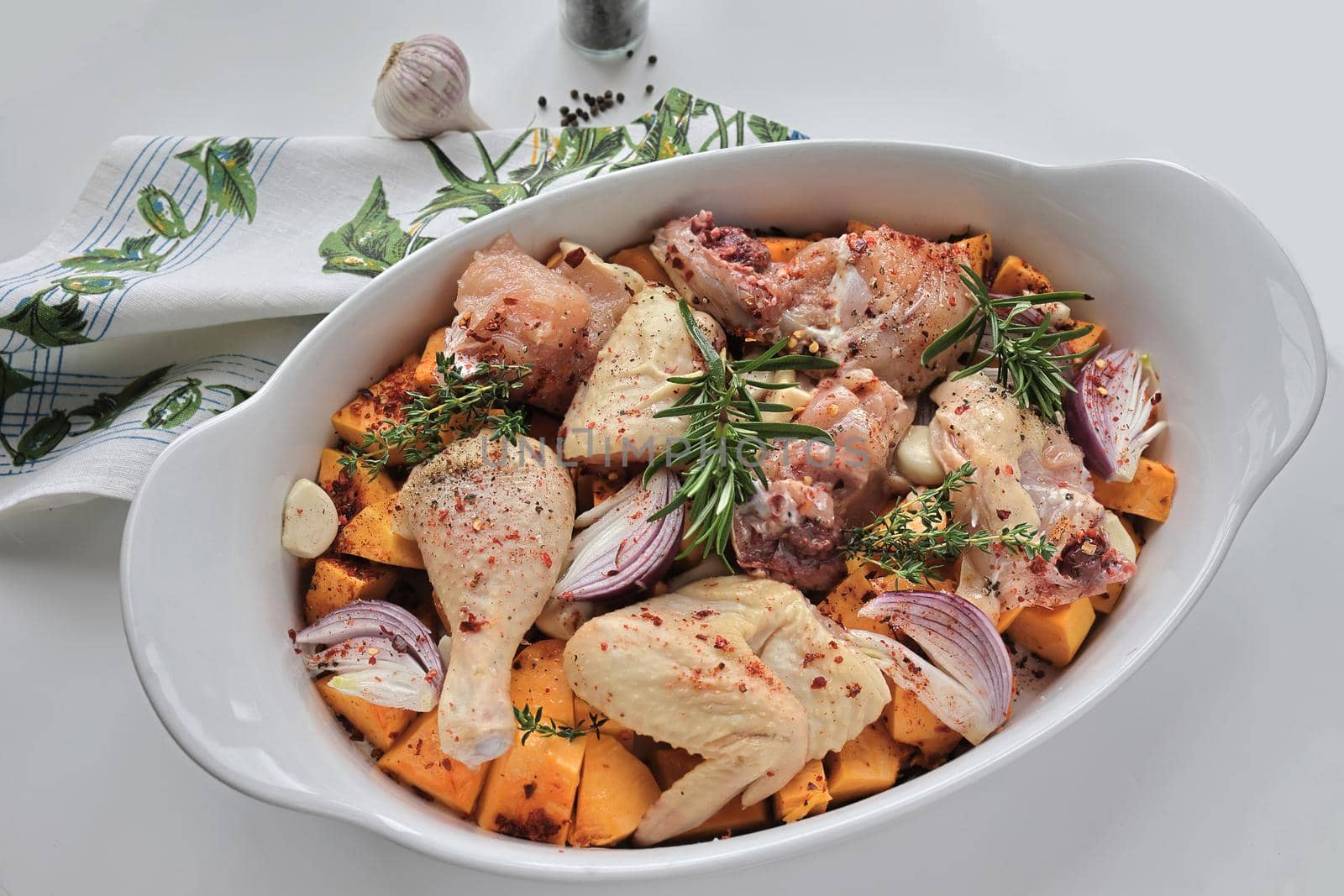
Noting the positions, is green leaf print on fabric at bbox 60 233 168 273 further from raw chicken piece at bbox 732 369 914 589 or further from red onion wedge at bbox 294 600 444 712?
raw chicken piece at bbox 732 369 914 589

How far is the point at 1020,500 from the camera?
6.05ft

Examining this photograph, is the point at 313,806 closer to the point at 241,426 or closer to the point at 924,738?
the point at 241,426

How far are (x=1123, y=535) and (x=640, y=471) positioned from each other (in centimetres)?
99

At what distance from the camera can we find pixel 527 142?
2.44 m

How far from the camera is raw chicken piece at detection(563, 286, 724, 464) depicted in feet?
6.07

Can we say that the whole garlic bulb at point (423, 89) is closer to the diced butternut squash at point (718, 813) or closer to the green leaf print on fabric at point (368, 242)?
the green leaf print on fabric at point (368, 242)

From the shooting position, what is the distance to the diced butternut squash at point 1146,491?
2.01 metres

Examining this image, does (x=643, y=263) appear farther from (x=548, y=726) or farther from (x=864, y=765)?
(x=864, y=765)

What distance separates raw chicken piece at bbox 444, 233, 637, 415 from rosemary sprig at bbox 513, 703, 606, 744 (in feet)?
2.07

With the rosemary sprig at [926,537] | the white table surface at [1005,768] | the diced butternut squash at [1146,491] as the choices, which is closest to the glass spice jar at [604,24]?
the white table surface at [1005,768]

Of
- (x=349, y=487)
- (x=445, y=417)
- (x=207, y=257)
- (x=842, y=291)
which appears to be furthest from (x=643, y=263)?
(x=207, y=257)

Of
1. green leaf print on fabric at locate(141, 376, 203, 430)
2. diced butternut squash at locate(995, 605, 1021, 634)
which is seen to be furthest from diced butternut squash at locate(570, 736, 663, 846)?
green leaf print on fabric at locate(141, 376, 203, 430)

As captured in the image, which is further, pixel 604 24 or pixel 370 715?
pixel 604 24

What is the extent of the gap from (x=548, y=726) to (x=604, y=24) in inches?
74.7
